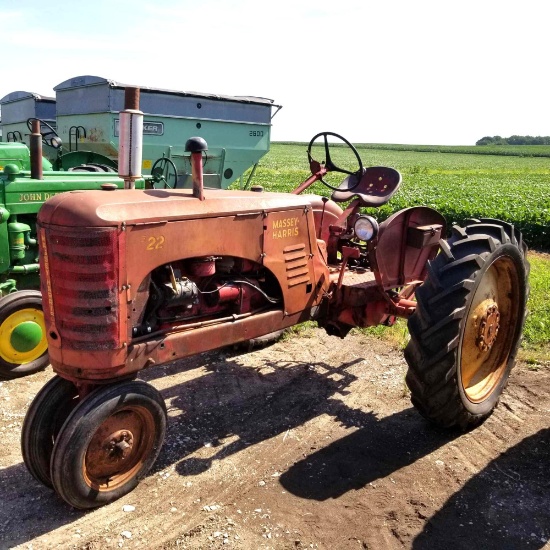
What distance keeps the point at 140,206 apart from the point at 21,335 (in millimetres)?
2387

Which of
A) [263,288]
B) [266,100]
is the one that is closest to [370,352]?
[263,288]

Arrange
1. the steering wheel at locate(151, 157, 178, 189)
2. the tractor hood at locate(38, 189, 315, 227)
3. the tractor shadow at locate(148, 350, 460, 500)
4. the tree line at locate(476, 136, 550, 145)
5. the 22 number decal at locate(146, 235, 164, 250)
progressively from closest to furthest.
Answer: the tractor hood at locate(38, 189, 315, 227), the 22 number decal at locate(146, 235, 164, 250), the tractor shadow at locate(148, 350, 460, 500), the steering wheel at locate(151, 157, 178, 189), the tree line at locate(476, 136, 550, 145)

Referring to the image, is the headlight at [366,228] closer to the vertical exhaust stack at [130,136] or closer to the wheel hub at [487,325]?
the wheel hub at [487,325]

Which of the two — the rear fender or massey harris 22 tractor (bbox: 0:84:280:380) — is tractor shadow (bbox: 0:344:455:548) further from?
massey harris 22 tractor (bbox: 0:84:280:380)

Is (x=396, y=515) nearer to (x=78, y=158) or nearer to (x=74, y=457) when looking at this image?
(x=74, y=457)

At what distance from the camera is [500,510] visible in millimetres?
3086

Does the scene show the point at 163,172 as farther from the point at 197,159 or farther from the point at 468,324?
the point at 468,324

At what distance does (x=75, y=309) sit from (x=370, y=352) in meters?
Answer: 3.08

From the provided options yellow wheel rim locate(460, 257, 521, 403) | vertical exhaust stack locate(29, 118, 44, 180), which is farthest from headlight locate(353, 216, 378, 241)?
vertical exhaust stack locate(29, 118, 44, 180)

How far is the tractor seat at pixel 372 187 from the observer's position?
4.32 metres

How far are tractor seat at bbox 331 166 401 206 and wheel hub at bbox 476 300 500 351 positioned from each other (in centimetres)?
108

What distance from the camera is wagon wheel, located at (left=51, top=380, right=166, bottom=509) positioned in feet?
9.28

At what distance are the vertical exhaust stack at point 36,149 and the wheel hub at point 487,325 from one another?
400 centimetres

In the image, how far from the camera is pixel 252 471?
340 centimetres
